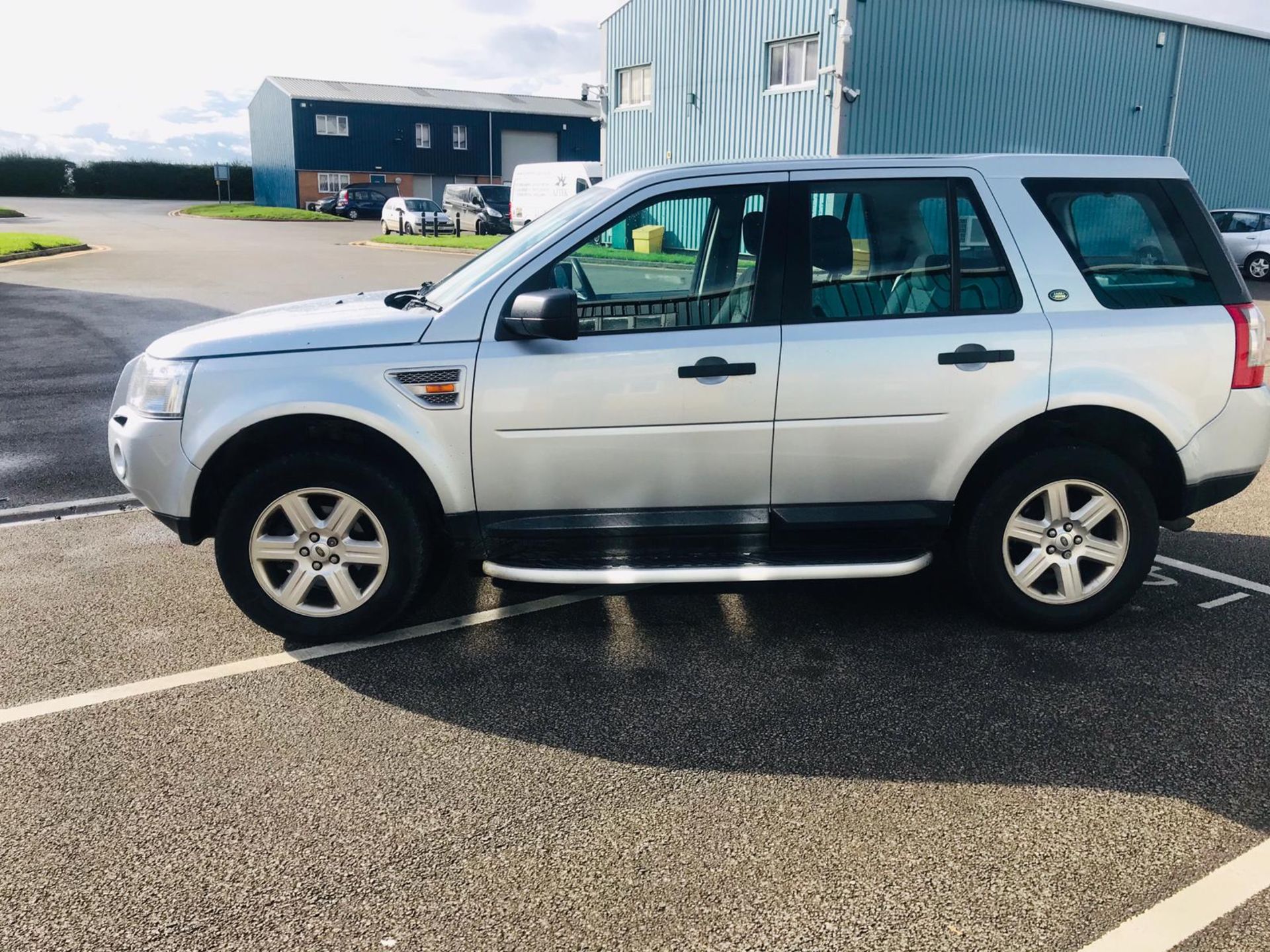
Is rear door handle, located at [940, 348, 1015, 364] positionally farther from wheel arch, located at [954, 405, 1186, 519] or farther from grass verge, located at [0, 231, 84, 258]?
grass verge, located at [0, 231, 84, 258]

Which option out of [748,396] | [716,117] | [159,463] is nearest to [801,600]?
[748,396]

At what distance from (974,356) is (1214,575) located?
2078 mm

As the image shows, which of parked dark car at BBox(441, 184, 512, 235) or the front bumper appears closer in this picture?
the front bumper

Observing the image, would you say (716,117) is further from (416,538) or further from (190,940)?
(190,940)

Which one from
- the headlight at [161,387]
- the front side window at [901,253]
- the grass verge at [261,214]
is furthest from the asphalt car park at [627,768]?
the grass verge at [261,214]

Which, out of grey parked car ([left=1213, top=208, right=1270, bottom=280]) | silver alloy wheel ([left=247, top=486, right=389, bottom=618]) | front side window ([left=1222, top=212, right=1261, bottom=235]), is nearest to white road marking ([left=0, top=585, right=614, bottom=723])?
silver alloy wheel ([left=247, top=486, right=389, bottom=618])

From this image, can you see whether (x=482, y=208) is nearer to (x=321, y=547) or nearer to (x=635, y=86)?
(x=635, y=86)

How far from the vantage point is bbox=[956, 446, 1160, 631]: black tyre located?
4434 mm

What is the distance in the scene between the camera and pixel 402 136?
5962 centimetres

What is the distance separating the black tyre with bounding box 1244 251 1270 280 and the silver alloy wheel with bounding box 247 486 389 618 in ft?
82.6

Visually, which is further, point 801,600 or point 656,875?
point 801,600

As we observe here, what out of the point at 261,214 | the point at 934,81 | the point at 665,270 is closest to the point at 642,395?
the point at 665,270

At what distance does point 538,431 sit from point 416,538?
0.66 meters

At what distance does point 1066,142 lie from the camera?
24.4 meters
